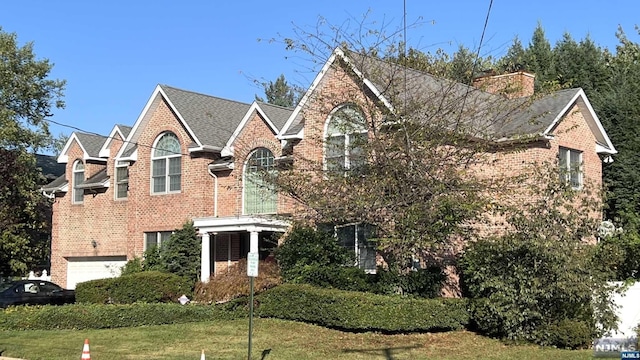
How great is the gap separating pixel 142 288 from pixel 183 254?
2751 mm

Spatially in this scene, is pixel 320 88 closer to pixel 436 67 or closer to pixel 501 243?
pixel 436 67

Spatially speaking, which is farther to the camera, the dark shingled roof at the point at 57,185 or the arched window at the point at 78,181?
the dark shingled roof at the point at 57,185

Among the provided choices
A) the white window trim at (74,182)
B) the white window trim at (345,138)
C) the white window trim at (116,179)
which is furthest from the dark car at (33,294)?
the white window trim at (345,138)

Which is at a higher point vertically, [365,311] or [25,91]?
[25,91]

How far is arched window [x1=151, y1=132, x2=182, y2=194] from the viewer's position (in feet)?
106

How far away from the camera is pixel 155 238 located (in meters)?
32.9

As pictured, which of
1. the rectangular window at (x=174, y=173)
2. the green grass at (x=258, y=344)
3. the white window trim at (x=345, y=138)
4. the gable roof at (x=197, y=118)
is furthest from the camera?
the rectangular window at (x=174, y=173)

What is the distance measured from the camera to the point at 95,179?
3566 centimetres

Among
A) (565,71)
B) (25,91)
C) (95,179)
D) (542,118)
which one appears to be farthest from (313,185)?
(25,91)

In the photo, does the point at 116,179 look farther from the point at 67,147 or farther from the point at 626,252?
the point at 626,252

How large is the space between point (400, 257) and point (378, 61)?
5.81 meters

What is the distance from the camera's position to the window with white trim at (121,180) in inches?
1351

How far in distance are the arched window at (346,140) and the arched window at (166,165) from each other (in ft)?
28.0

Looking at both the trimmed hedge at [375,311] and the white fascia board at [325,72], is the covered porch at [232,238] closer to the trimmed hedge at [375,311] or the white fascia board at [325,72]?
the white fascia board at [325,72]
